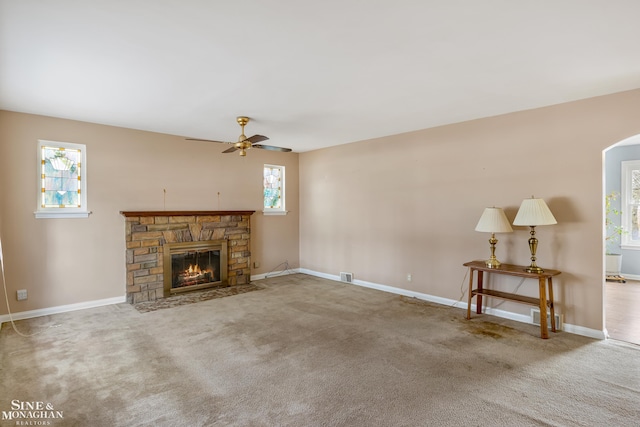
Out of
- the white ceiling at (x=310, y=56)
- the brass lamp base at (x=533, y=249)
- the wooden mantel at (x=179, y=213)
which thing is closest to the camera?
the white ceiling at (x=310, y=56)

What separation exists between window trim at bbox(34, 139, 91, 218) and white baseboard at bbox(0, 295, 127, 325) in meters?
1.25

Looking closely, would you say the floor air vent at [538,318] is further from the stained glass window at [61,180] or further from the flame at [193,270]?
the stained glass window at [61,180]

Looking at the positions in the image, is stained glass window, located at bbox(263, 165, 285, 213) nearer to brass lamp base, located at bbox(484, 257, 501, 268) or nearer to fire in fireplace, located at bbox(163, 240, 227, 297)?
fire in fireplace, located at bbox(163, 240, 227, 297)

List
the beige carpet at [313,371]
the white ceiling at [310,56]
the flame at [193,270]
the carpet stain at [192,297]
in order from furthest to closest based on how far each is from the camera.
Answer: the flame at [193,270], the carpet stain at [192,297], the beige carpet at [313,371], the white ceiling at [310,56]

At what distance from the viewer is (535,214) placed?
3.65 metres

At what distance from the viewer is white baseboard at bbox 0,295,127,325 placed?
4227 millimetres

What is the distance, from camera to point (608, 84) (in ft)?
10.8

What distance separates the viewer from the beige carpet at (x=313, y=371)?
2.29 meters

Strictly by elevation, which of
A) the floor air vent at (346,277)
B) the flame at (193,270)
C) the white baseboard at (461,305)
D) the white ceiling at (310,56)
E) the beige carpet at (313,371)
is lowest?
the beige carpet at (313,371)

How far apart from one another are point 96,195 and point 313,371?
4.10m

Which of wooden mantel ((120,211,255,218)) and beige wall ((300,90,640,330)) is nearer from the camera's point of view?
beige wall ((300,90,640,330))

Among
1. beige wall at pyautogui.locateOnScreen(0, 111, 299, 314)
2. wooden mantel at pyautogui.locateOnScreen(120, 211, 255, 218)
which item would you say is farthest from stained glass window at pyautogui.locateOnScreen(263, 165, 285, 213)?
wooden mantel at pyautogui.locateOnScreen(120, 211, 255, 218)

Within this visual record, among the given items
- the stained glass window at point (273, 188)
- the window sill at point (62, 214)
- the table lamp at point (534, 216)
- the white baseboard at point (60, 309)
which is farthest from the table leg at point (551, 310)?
the window sill at point (62, 214)

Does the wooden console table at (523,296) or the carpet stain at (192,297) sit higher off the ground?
the wooden console table at (523,296)
